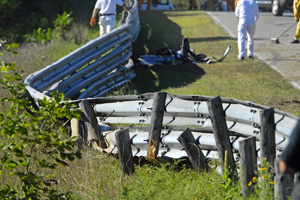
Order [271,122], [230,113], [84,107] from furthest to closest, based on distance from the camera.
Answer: [84,107] < [230,113] < [271,122]

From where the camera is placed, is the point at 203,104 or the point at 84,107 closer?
the point at 203,104

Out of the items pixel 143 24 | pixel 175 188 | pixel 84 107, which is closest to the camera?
pixel 175 188

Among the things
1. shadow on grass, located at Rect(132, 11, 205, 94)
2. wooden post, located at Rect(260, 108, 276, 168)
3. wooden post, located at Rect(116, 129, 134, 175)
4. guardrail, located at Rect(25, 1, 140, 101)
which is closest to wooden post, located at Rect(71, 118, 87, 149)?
wooden post, located at Rect(116, 129, 134, 175)

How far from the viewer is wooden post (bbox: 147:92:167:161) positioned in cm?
580

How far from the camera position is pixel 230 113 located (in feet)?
18.4

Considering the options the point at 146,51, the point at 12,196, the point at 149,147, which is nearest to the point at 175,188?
the point at 149,147

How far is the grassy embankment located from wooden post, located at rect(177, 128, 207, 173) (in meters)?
0.11

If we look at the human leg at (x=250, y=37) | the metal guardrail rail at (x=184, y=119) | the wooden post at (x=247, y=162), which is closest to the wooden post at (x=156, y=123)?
the metal guardrail rail at (x=184, y=119)

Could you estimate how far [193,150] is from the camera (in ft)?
18.2

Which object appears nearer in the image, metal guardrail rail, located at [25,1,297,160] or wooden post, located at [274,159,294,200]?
wooden post, located at [274,159,294,200]

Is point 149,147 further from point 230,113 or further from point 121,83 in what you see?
point 121,83

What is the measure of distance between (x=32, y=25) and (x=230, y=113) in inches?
753

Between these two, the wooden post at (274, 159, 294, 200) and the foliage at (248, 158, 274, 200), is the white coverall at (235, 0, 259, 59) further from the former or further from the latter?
the wooden post at (274, 159, 294, 200)

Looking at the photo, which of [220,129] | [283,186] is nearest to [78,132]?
[220,129]
